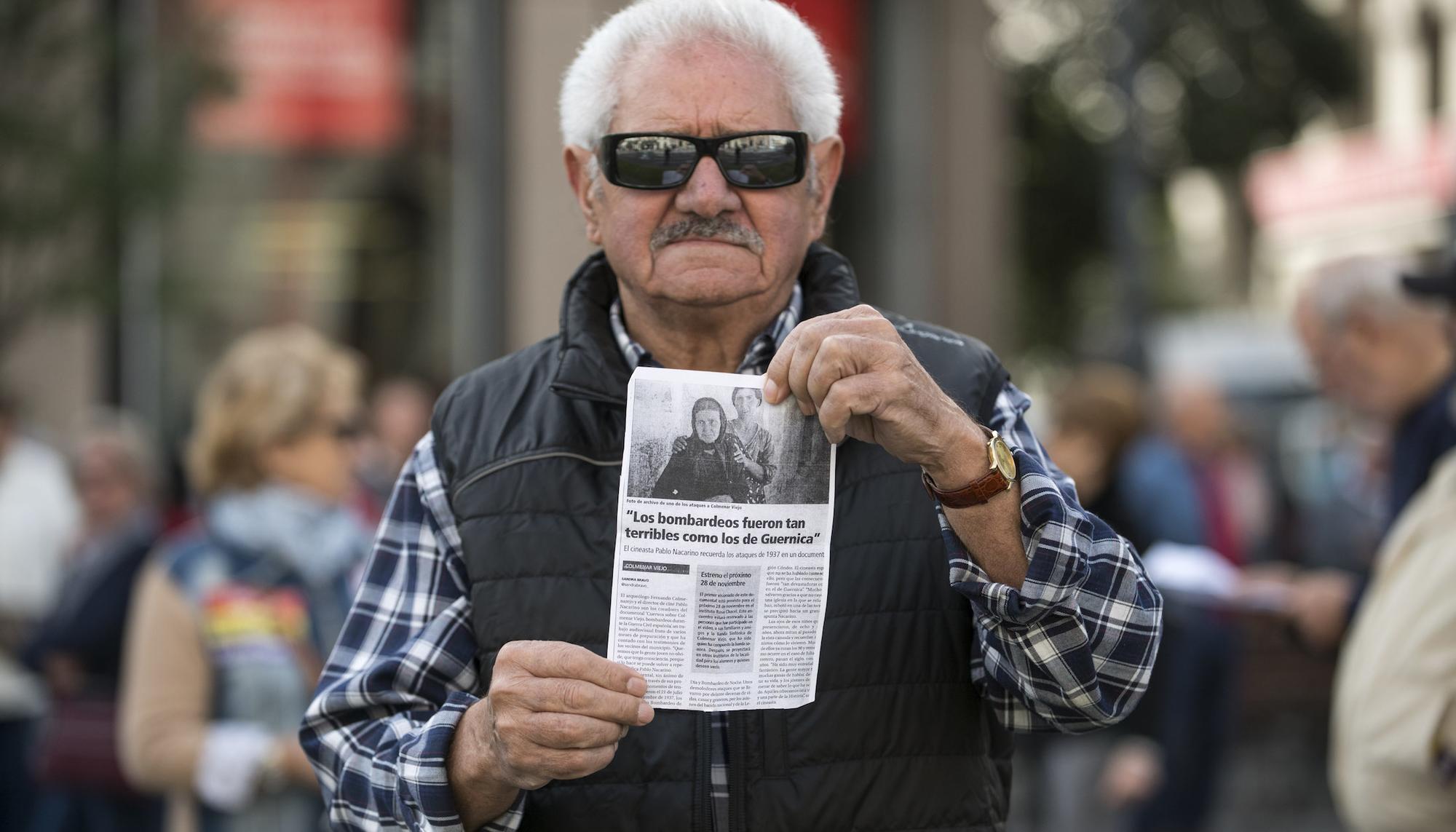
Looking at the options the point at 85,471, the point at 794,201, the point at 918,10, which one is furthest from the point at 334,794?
the point at 918,10

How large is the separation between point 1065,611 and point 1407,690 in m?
1.53

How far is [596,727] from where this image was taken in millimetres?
1908

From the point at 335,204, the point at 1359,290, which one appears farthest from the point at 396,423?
the point at 1359,290

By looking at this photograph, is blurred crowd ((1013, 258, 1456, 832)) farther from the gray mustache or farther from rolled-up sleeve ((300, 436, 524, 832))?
rolled-up sleeve ((300, 436, 524, 832))

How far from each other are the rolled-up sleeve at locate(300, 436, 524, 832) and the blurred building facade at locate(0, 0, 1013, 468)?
6.61 m

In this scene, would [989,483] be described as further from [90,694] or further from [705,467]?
[90,694]

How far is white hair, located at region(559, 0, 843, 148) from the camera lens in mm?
2258

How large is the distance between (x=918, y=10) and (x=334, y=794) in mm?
10898

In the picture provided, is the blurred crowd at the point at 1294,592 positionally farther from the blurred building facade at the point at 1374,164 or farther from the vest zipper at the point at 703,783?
the blurred building facade at the point at 1374,164

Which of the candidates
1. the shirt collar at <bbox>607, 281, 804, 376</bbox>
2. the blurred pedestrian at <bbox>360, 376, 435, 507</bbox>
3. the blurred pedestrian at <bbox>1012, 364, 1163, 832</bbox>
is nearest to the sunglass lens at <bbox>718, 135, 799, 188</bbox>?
the shirt collar at <bbox>607, 281, 804, 376</bbox>

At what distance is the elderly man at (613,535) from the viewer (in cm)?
202

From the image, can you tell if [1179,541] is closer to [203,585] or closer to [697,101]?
[203,585]

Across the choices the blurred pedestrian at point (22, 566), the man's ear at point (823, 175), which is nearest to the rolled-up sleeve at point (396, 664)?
the man's ear at point (823, 175)

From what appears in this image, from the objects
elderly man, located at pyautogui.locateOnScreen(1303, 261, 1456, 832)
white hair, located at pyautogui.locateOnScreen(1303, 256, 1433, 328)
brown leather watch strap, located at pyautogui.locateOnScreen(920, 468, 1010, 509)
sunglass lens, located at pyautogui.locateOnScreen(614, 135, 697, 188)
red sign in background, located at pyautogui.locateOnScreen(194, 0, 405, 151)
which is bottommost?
elderly man, located at pyautogui.locateOnScreen(1303, 261, 1456, 832)
